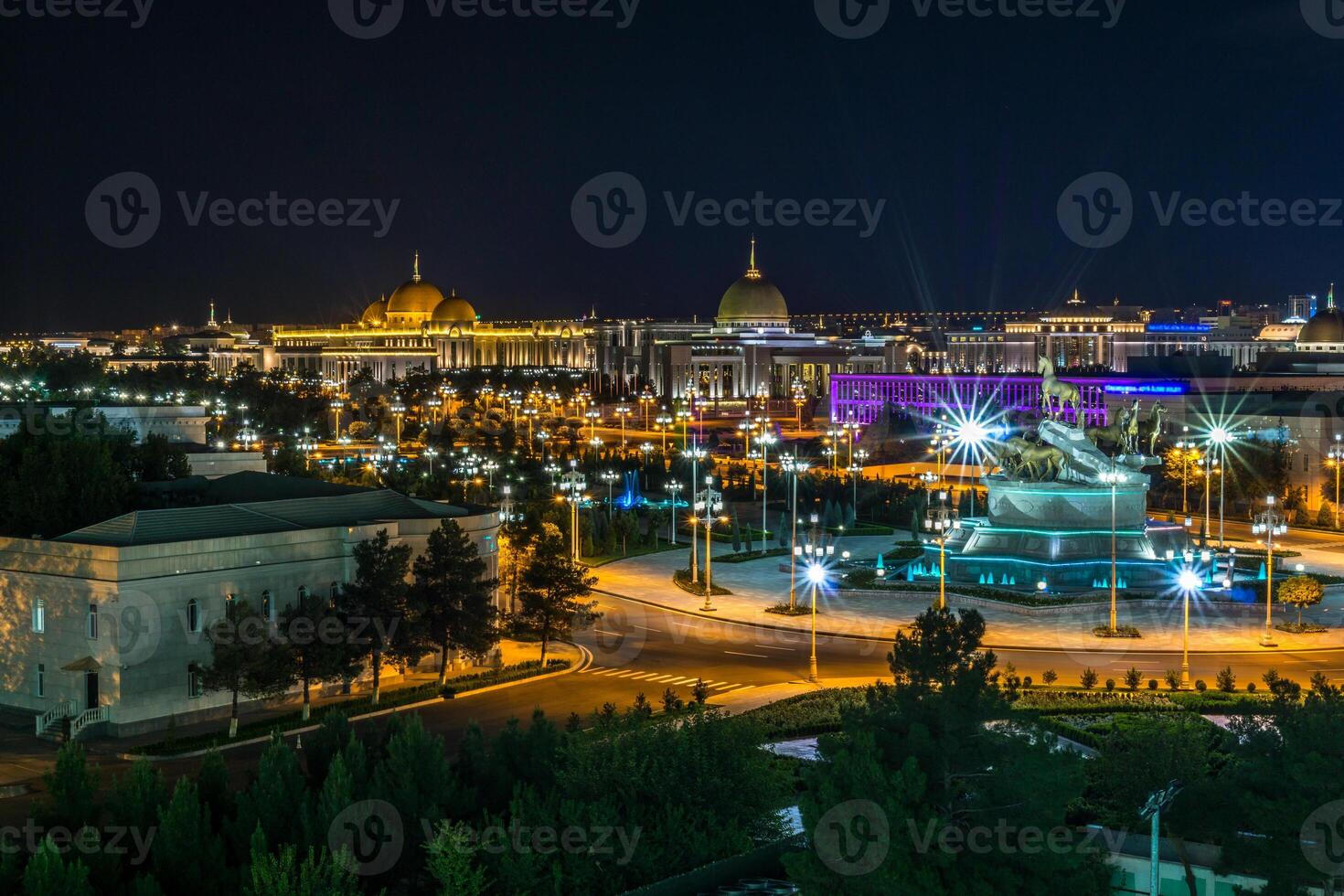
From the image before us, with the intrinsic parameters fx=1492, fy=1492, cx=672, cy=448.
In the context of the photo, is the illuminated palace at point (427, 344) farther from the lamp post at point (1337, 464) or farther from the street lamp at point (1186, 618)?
the street lamp at point (1186, 618)

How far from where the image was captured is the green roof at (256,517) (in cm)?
3042

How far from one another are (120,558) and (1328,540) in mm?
43266

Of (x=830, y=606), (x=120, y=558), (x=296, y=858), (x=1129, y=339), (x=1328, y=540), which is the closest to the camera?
(x=296, y=858)

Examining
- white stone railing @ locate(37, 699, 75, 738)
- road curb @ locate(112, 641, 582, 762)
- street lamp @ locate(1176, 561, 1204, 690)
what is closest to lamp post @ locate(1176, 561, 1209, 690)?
street lamp @ locate(1176, 561, 1204, 690)

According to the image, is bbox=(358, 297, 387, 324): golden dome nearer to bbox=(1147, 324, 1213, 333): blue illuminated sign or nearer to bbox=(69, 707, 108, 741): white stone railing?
bbox=(1147, 324, 1213, 333): blue illuminated sign

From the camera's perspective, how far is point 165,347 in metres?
189

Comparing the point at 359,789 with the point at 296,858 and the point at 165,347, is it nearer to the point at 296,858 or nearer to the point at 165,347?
the point at 296,858

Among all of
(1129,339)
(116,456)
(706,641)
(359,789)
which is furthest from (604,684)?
(1129,339)

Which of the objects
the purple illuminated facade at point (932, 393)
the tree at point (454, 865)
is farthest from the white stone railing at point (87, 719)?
the purple illuminated facade at point (932, 393)

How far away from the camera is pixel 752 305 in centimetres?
14375

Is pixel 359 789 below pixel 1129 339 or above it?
below

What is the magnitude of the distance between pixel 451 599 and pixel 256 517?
186 inches

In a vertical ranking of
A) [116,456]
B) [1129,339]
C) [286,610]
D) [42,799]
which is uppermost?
[1129,339]

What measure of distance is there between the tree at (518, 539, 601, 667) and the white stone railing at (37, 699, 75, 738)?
9.93m
